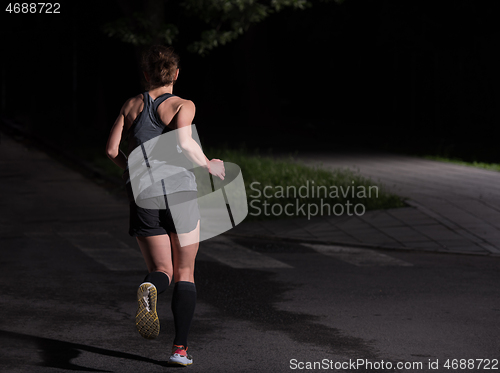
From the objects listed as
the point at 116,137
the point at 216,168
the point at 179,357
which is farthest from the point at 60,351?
the point at 216,168

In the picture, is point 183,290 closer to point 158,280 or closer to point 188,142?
point 158,280

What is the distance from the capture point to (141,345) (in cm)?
526

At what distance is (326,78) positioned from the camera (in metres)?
29.1

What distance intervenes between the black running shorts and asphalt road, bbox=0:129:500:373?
87 cm

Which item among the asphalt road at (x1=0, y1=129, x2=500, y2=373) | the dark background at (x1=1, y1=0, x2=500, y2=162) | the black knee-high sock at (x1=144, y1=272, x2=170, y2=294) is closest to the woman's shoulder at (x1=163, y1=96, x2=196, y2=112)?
the black knee-high sock at (x1=144, y1=272, x2=170, y2=294)

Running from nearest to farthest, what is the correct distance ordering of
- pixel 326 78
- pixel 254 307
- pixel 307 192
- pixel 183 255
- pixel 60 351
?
1. pixel 183 255
2. pixel 60 351
3. pixel 254 307
4. pixel 307 192
5. pixel 326 78

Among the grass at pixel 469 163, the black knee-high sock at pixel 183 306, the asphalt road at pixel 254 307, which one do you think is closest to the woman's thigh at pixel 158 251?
the black knee-high sock at pixel 183 306

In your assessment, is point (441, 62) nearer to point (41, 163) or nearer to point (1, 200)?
point (41, 163)

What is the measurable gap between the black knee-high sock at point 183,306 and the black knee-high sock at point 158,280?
91 mm

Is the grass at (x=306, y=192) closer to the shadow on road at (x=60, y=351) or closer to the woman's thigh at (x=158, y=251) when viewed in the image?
the shadow on road at (x=60, y=351)

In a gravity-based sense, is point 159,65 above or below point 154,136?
above

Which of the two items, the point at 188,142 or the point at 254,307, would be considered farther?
the point at 254,307

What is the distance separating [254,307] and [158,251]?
1937 millimetres

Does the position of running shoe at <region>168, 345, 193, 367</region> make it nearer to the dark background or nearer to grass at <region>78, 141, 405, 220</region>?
grass at <region>78, 141, 405, 220</region>
